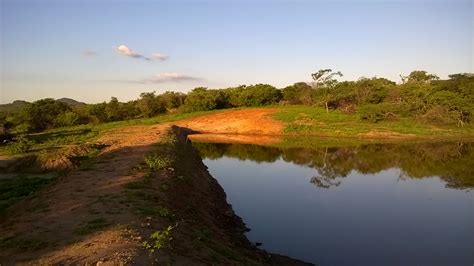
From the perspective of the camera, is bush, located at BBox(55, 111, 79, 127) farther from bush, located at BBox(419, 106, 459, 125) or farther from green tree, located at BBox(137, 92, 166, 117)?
bush, located at BBox(419, 106, 459, 125)

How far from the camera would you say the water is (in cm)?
1123

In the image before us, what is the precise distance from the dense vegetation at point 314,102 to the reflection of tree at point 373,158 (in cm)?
862

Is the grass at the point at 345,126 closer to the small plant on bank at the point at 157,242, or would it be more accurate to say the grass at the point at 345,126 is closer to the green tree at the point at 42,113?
the green tree at the point at 42,113

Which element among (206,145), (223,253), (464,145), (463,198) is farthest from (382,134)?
→ (223,253)

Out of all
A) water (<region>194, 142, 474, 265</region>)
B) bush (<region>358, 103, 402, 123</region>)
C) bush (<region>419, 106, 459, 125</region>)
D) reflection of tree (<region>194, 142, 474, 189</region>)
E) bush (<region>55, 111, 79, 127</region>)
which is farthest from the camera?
→ bush (<region>55, 111, 79, 127</region>)

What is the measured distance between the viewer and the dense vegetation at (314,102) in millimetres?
41812

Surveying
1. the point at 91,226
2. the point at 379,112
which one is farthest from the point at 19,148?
the point at 379,112

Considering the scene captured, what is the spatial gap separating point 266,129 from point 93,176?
3049cm

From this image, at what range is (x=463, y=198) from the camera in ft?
56.2

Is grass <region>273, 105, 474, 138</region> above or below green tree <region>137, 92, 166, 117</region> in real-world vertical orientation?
below

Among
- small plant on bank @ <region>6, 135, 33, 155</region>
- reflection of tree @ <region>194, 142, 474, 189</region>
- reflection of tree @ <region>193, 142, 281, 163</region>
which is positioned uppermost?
small plant on bank @ <region>6, 135, 33, 155</region>

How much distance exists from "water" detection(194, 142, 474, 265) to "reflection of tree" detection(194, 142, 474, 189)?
0.19 feet

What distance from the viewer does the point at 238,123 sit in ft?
149

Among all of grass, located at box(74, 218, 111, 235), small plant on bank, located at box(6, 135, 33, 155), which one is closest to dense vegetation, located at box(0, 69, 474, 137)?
small plant on bank, located at box(6, 135, 33, 155)
